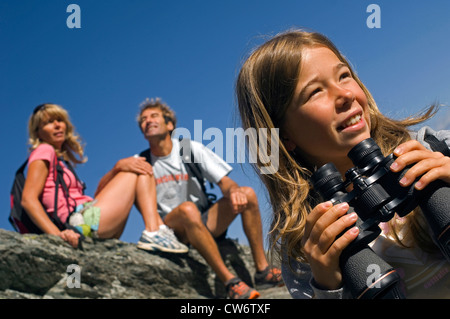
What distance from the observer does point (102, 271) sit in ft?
15.0

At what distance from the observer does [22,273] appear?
405 cm

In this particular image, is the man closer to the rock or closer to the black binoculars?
the rock

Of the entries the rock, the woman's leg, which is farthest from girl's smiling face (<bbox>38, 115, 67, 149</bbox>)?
the rock

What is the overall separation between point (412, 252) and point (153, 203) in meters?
3.72

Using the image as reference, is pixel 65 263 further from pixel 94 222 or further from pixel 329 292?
pixel 329 292

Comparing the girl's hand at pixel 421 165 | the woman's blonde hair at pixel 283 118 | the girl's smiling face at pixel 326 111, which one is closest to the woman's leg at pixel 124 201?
the woman's blonde hair at pixel 283 118

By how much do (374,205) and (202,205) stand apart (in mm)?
3977

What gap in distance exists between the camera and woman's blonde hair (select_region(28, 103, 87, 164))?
5328 mm

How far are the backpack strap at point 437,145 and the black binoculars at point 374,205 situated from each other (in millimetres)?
286

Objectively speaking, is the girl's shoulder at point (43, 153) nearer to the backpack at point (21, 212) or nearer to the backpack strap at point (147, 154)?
the backpack at point (21, 212)

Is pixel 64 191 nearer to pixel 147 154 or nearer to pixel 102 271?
pixel 102 271

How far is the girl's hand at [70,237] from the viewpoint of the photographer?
4531 millimetres

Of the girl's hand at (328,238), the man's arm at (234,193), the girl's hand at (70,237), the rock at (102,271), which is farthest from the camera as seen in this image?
the man's arm at (234,193)

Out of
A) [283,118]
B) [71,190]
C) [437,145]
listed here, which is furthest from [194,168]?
[437,145]
